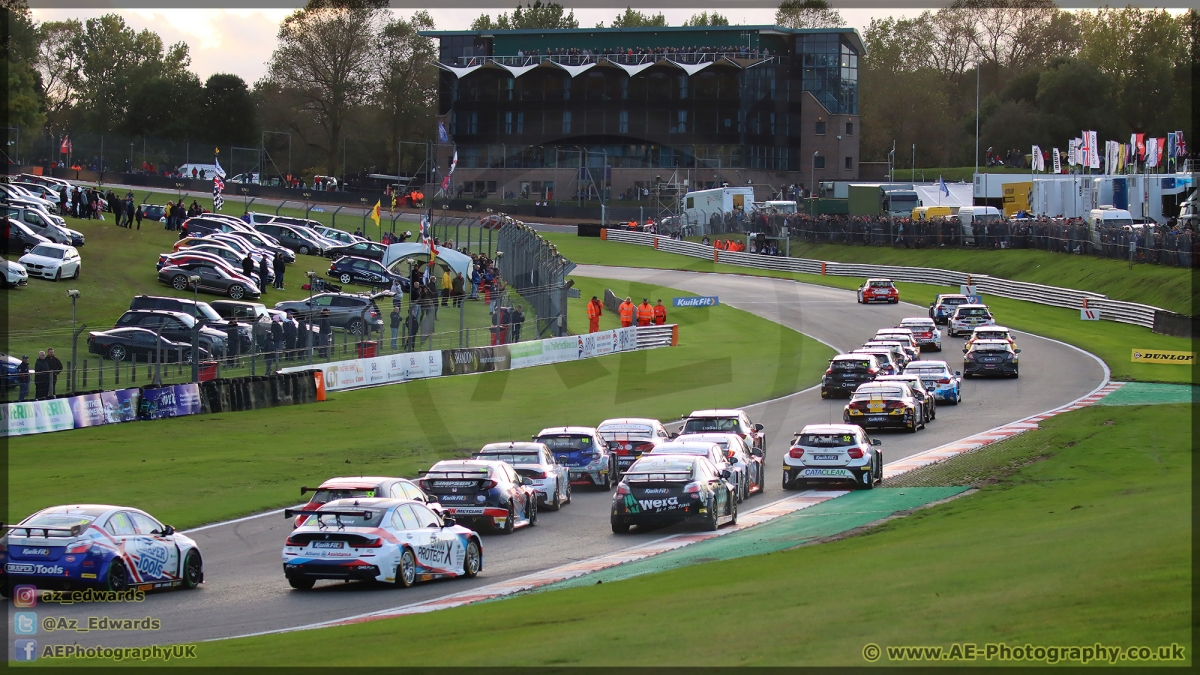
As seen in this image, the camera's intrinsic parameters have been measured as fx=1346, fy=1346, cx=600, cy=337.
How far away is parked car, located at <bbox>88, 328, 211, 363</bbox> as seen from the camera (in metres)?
31.0

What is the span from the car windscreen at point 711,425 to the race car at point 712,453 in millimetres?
3458

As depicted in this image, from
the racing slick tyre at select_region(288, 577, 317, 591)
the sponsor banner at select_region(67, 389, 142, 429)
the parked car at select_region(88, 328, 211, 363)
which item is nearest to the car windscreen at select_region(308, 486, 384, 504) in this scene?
the racing slick tyre at select_region(288, 577, 317, 591)

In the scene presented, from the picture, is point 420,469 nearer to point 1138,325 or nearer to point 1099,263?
point 1138,325

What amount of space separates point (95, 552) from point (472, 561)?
468 cm

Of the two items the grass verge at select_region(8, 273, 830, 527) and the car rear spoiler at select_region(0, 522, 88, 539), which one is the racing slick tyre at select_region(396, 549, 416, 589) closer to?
the car rear spoiler at select_region(0, 522, 88, 539)

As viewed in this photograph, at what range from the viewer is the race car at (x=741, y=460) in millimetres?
24183

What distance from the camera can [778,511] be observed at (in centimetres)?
2272

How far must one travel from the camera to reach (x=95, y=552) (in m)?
15.7

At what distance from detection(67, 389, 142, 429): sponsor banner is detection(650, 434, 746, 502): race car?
14.2m

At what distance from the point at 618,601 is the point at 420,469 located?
13910 millimetres

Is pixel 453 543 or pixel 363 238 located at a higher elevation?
pixel 363 238

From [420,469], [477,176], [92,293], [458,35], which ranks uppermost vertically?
[458,35]

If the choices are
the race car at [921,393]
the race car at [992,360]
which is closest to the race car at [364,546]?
the race car at [921,393]

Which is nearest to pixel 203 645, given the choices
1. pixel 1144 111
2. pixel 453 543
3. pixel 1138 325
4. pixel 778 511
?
pixel 453 543
